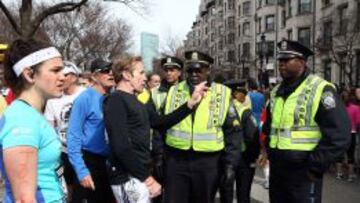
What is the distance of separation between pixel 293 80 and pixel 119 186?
75.1 inches

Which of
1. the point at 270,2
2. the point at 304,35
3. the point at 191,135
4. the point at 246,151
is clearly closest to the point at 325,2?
the point at 304,35

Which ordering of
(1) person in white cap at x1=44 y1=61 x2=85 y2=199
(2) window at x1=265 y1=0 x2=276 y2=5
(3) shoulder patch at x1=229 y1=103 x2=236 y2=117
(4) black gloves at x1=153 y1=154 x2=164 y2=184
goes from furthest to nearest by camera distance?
(2) window at x1=265 y1=0 x2=276 y2=5 < (1) person in white cap at x1=44 y1=61 x2=85 y2=199 < (4) black gloves at x1=153 y1=154 x2=164 y2=184 < (3) shoulder patch at x1=229 y1=103 x2=236 y2=117

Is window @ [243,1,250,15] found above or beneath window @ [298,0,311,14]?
above

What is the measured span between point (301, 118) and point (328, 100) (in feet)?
0.93

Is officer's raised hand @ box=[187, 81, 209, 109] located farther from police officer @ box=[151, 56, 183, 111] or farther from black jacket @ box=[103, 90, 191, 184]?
police officer @ box=[151, 56, 183, 111]

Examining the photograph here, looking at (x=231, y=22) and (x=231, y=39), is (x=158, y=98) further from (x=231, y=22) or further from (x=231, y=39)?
(x=231, y=22)

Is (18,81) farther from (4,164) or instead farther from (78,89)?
(78,89)

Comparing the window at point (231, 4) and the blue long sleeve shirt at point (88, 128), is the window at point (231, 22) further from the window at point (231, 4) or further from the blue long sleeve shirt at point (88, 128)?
the blue long sleeve shirt at point (88, 128)

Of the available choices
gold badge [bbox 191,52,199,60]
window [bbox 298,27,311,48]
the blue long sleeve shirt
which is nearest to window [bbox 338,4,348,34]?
window [bbox 298,27,311,48]

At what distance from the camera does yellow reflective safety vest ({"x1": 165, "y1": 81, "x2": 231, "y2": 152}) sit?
5121 millimetres

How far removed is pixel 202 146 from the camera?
5102 millimetres

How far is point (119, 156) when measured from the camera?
420cm

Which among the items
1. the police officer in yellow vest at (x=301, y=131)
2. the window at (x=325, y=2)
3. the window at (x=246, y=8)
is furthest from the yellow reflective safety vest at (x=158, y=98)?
the window at (x=246, y=8)

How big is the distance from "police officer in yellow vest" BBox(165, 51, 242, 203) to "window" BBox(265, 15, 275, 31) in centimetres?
5753
